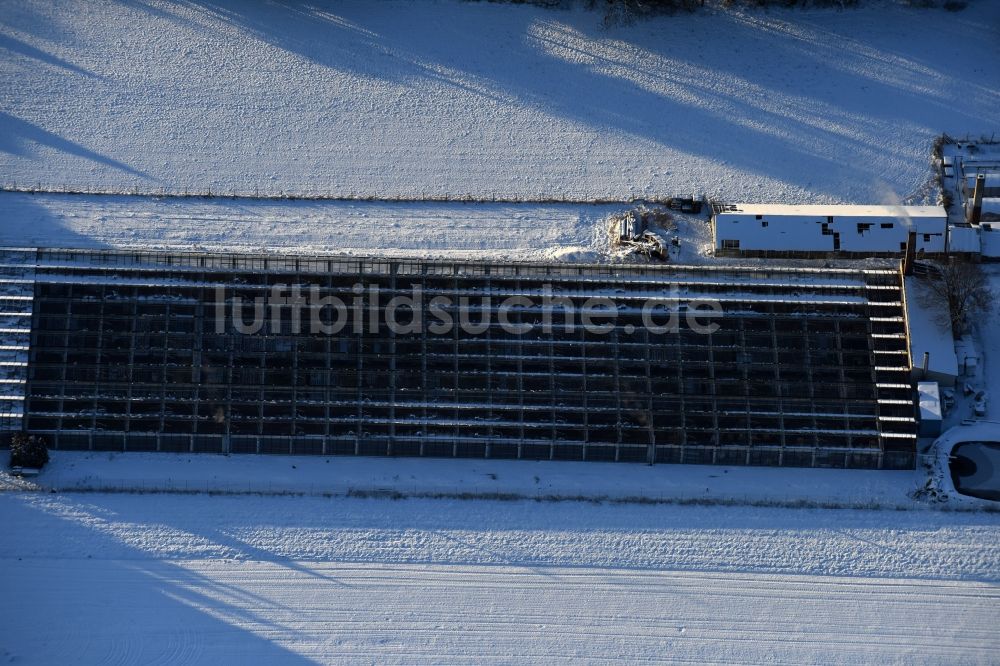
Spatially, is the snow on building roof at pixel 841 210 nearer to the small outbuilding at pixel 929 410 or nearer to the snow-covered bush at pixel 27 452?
the small outbuilding at pixel 929 410

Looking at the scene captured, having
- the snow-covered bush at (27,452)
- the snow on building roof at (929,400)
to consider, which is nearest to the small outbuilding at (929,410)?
the snow on building roof at (929,400)

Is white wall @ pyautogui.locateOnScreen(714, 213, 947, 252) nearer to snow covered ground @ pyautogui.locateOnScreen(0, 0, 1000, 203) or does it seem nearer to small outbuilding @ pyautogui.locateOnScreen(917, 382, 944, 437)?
snow covered ground @ pyautogui.locateOnScreen(0, 0, 1000, 203)

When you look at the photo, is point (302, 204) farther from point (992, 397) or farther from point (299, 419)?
point (992, 397)

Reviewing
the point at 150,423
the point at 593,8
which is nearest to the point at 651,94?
the point at 593,8

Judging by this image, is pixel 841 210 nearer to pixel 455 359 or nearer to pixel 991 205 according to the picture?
pixel 991 205

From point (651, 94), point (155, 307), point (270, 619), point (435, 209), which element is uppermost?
point (651, 94)

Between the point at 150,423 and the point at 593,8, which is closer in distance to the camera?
the point at 150,423
